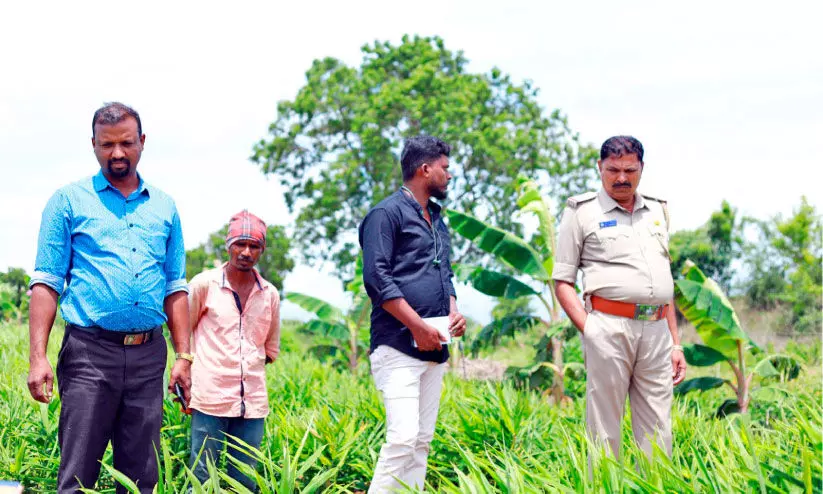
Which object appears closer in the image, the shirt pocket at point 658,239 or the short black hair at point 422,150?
the short black hair at point 422,150

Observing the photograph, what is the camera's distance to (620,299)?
4.49m

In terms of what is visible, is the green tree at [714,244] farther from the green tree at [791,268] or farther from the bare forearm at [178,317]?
the bare forearm at [178,317]

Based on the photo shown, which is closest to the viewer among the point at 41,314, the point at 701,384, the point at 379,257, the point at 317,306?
the point at 41,314

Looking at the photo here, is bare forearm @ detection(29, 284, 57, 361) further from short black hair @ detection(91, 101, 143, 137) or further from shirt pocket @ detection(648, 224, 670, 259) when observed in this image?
shirt pocket @ detection(648, 224, 670, 259)

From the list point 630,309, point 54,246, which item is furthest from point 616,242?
point 54,246

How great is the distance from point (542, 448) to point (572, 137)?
22662 mm

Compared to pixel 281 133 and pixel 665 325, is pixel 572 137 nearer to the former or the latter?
pixel 281 133

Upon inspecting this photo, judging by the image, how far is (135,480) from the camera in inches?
157

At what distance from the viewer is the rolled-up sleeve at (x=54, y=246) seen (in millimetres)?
3762

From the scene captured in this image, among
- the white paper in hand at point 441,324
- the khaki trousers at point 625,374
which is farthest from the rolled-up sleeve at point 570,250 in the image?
the white paper in hand at point 441,324

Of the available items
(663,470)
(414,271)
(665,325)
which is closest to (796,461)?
(663,470)

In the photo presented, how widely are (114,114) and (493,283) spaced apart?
833 centimetres

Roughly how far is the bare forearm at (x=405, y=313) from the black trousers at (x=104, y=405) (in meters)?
1.20

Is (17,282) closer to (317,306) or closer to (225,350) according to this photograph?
(317,306)
